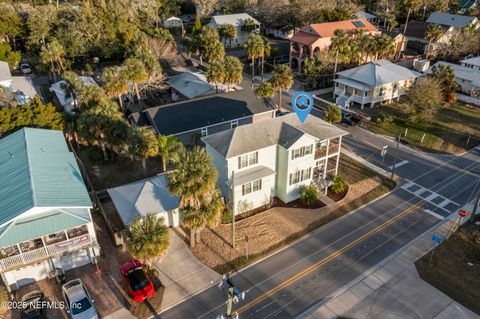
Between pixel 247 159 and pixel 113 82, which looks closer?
pixel 247 159

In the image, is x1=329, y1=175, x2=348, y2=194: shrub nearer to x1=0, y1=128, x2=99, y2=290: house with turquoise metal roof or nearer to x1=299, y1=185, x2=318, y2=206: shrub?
x1=299, y1=185, x2=318, y2=206: shrub

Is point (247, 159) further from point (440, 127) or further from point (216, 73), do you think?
point (440, 127)

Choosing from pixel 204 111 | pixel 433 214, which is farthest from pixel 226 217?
pixel 433 214

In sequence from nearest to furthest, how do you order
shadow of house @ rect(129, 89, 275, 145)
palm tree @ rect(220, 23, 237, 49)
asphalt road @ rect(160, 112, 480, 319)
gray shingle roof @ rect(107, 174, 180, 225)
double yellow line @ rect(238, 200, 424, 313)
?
asphalt road @ rect(160, 112, 480, 319), double yellow line @ rect(238, 200, 424, 313), gray shingle roof @ rect(107, 174, 180, 225), shadow of house @ rect(129, 89, 275, 145), palm tree @ rect(220, 23, 237, 49)

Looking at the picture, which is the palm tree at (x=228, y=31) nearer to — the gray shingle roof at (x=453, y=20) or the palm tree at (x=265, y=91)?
the palm tree at (x=265, y=91)

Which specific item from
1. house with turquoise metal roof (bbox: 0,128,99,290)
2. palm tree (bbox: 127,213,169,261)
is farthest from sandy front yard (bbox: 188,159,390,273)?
house with turquoise metal roof (bbox: 0,128,99,290)

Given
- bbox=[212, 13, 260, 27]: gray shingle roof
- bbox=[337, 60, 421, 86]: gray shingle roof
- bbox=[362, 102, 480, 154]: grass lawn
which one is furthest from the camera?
bbox=[212, 13, 260, 27]: gray shingle roof
